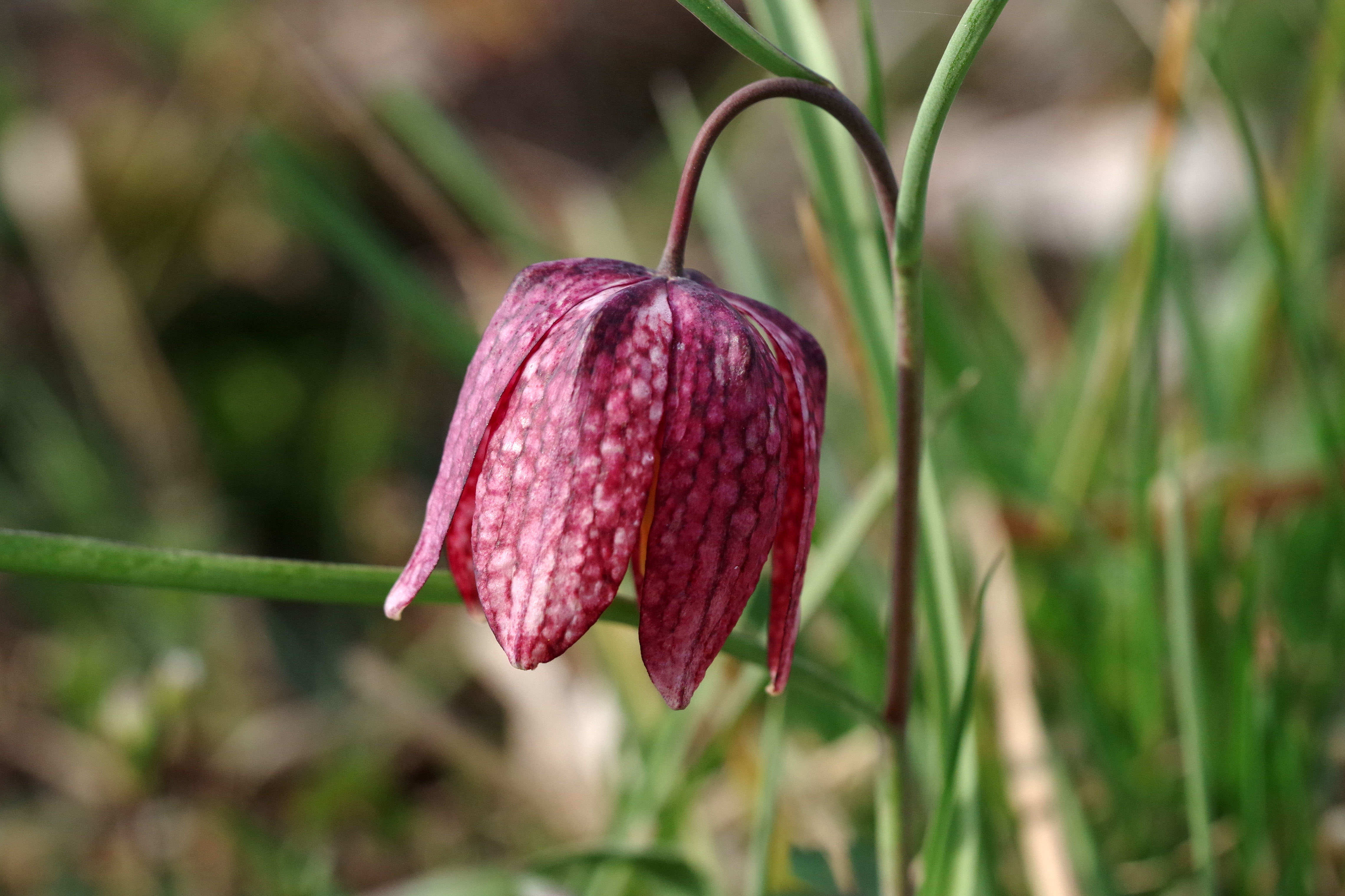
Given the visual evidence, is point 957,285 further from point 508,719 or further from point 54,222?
point 54,222

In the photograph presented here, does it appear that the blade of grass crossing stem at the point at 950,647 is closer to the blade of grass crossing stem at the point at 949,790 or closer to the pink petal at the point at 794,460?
the blade of grass crossing stem at the point at 949,790

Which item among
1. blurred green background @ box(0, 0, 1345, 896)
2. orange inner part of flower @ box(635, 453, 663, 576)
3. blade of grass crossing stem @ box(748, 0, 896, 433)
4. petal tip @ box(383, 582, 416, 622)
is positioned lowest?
blurred green background @ box(0, 0, 1345, 896)

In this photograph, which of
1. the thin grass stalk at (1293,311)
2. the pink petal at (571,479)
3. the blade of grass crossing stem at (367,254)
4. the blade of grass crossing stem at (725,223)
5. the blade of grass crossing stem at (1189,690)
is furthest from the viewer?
the blade of grass crossing stem at (725,223)

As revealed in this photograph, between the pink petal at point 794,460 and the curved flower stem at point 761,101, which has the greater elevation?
the curved flower stem at point 761,101

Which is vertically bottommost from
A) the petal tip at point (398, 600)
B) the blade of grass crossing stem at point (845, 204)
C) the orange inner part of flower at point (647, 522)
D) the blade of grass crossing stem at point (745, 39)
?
the petal tip at point (398, 600)

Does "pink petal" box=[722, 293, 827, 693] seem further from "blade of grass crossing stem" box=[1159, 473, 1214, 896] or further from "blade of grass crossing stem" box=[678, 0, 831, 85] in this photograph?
"blade of grass crossing stem" box=[1159, 473, 1214, 896]

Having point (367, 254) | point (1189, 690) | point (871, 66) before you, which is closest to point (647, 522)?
point (871, 66)

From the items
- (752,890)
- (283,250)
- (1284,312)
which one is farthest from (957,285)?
(752,890)

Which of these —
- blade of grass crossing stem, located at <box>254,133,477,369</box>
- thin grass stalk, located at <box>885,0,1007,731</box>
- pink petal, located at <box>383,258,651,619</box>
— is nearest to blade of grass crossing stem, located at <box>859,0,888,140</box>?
thin grass stalk, located at <box>885,0,1007,731</box>

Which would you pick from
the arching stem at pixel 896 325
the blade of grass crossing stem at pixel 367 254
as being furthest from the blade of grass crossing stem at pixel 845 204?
the blade of grass crossing stem at pixel 367 254
